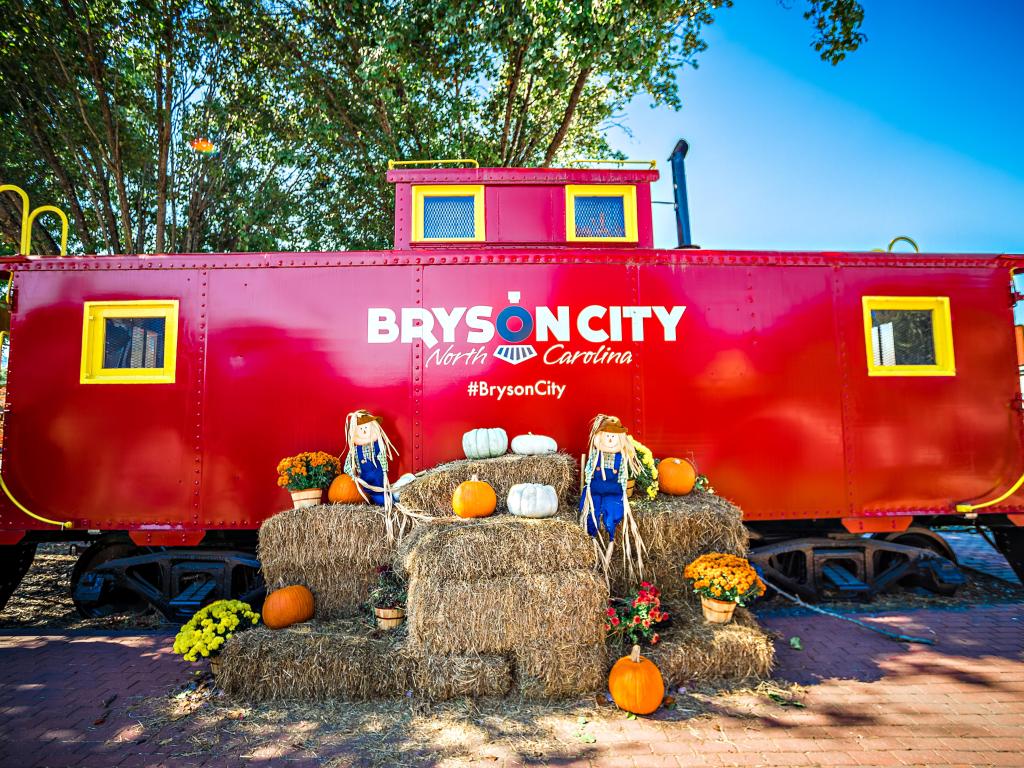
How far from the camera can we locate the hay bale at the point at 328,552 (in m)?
4.63

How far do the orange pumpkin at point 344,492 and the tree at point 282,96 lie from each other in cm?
749

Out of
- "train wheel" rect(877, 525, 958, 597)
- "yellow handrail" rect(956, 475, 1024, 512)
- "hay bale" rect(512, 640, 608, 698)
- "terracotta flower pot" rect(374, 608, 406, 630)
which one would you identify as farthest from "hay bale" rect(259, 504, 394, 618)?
"yellow handrail" rect(956, 475, 1024, 512)

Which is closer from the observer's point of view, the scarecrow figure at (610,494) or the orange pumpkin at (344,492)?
the scarecrow figure at (610,494)

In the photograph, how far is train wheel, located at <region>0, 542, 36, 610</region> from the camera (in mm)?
5523

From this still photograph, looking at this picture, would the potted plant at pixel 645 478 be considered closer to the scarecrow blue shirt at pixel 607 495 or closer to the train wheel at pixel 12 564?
the scarecrow blue shirt at pixel 607 495

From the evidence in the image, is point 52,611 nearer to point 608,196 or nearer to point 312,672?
point 312,672

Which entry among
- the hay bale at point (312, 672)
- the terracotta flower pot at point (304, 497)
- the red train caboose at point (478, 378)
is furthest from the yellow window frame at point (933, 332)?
the terracotta flower pot at point (304, 497)

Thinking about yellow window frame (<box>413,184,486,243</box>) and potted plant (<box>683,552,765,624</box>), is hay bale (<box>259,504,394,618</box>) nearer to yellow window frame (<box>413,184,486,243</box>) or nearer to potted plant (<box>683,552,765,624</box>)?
potted plant (<box>683,552,765,624</box>)

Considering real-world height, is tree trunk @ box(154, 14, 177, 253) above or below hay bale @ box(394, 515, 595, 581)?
above

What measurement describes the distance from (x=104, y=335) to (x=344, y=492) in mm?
3048

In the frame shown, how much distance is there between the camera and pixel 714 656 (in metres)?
3.89

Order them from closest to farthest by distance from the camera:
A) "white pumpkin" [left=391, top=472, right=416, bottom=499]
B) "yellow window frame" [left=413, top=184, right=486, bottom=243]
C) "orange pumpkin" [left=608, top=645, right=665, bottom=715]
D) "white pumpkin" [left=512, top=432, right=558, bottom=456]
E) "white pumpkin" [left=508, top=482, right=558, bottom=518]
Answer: "orange pumpkin" [left=608, top=645, right=665, bottom=715], "white pumpkin" [left=508, top=482, right=558, bottom=518], "white pumpkin" [left=391, top=472, right=416, bottom=499], "white pumpkin" [left=512, top=432, right=558, bottom=456], "yellow window frame" [left=413, top=184, right=486, bottom=243]

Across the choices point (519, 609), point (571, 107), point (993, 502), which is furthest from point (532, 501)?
point (571, 107)

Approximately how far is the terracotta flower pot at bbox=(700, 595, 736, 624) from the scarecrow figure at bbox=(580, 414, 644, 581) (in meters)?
0.57
